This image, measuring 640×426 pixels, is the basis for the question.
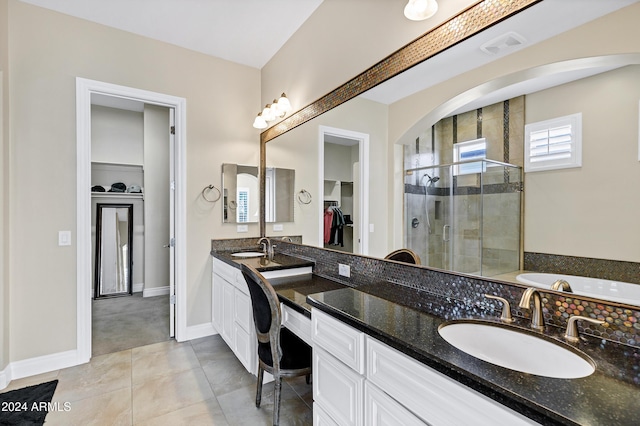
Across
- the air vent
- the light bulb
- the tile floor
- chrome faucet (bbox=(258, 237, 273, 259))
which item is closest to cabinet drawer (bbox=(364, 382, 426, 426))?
the tile floor

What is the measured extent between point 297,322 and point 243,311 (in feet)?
2.54

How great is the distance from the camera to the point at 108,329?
331cm

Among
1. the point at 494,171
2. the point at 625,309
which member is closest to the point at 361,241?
the point at 494,171

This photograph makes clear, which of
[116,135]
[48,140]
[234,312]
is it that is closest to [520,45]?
[234,312]

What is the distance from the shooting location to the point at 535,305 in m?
1.07

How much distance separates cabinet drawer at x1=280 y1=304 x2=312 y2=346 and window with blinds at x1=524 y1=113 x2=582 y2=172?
4.01ft

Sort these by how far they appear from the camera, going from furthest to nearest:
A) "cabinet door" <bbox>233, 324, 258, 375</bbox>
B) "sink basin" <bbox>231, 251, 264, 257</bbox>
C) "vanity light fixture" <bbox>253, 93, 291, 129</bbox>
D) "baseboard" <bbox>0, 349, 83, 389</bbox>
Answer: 1. "sink basin" <bbox>231, 251, 264, 257</bbox>
2. "vanity light fixture" <bbox>253, 93, 291, 129</bbox>
3. "baseboard" <bbox>0, 349, 83, 389</bbox>
4. "cabinet door" <bbox>233, 324, 258, 375</bbox>

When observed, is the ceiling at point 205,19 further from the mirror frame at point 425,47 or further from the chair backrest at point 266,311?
the chair backrest at point 266,311

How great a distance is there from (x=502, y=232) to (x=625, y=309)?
1.48 feet

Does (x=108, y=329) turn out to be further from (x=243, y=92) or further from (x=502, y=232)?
(x=502, y=232)

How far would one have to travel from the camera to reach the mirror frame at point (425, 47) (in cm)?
124

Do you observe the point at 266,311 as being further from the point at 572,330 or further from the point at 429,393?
the point at 572,330

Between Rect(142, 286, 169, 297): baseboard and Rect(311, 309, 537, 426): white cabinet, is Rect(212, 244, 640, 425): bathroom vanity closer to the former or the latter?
Rect(311, 309, 537, 426): white cabinet

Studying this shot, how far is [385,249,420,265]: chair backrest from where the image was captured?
1656 millimetres
